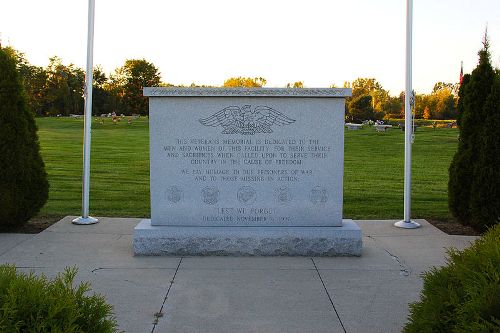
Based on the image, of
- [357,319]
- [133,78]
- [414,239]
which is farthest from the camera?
[133,78]

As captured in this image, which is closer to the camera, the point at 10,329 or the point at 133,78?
the point at 10,329

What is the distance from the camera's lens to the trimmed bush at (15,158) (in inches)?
A: 316

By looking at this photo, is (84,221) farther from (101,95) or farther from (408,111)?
(101,95)

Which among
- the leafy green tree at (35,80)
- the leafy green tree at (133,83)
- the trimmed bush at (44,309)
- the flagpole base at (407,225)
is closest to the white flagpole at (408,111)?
the flagpole base at (407,225)

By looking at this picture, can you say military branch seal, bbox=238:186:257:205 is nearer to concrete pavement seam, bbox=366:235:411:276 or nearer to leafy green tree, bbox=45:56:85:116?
concrete pavement seam, bbox=366:235:411:276

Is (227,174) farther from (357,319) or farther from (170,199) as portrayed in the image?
(357,319)

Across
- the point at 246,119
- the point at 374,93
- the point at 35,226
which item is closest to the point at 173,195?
the point at 246,119

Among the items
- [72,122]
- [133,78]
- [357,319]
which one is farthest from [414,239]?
[133,78]

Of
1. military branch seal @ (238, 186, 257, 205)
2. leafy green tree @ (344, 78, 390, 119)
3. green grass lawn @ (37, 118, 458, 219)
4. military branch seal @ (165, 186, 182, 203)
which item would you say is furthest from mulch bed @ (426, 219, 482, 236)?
leafy green tree @ (344, 78, 390, 119)

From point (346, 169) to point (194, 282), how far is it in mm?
14310

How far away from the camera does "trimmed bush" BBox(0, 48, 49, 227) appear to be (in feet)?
26.4

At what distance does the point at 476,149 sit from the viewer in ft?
27.8

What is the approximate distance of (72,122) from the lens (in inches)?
1971

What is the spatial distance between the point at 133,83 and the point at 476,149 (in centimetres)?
6143
